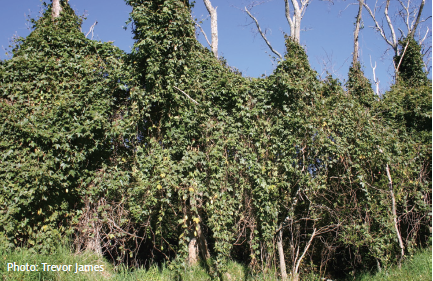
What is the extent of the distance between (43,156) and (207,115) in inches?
110

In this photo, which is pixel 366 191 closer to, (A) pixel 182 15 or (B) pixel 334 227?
(B) pixel 334 227

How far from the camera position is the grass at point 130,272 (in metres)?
4.00

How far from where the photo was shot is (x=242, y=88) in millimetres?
4988

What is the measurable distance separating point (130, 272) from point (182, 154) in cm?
208

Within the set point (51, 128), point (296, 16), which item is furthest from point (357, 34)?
point (51, 128)

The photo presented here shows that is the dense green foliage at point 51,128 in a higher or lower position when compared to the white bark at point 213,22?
lower

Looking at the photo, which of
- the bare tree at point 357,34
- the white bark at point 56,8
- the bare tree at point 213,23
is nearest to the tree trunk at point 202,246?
the white bark at point 56,8

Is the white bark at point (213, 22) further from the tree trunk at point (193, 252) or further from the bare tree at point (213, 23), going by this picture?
the tree trunk at point (193, 252)

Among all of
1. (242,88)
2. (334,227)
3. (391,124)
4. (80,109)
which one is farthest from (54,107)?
(391,124)

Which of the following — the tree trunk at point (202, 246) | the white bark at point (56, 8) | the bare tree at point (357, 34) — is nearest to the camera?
the tree trunk at point (202, 246)

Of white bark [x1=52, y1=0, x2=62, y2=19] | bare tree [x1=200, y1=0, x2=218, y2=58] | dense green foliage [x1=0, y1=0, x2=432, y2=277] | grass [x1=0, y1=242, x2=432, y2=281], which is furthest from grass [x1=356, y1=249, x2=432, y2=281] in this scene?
bare tree [x1=200, y1=0, x2=218, y2=58]

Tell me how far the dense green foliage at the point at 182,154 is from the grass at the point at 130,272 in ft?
0.70

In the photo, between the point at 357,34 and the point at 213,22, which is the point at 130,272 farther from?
the point at 357,34

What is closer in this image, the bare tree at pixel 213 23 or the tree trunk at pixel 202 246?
the tree trunk at pixel 202 246
